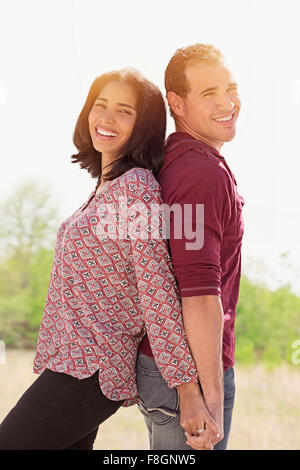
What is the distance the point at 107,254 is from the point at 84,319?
17 cm

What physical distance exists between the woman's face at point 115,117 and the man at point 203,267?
135 millimetres

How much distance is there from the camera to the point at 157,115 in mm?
→ 1645

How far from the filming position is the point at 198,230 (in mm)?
1414

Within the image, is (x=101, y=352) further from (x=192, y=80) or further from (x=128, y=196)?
(x=192, y=80)

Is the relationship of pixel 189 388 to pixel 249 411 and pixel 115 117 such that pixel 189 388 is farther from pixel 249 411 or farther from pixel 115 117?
pixel 249 411

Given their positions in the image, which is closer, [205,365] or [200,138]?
[205,365]

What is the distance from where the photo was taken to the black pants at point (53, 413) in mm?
1391

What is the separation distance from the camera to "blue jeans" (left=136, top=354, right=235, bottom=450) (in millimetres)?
1444

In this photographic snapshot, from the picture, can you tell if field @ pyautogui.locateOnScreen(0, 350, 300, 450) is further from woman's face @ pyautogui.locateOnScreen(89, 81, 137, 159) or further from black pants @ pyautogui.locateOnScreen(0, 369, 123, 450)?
woman's face @ pyautogui.locateOnScreen(89, 81, 137, 159)

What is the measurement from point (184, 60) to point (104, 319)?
766 millimetres

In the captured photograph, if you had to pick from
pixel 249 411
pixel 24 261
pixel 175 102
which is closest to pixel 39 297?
pixel 24 261

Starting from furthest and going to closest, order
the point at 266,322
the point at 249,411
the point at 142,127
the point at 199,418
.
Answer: the point at 266,322 < the point at 249,411 < the point at 142,127 < the point at 199,418

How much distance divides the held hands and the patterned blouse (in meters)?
0.04
